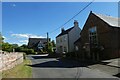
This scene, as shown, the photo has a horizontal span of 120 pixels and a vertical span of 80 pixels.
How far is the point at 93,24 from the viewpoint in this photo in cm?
3195

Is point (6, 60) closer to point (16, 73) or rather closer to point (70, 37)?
point (16, 73)

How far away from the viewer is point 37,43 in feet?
302

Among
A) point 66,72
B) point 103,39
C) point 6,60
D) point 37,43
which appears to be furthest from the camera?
point 37,43

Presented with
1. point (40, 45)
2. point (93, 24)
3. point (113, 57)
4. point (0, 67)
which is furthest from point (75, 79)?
point (40, 45)

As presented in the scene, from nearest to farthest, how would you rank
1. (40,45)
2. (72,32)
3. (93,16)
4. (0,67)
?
(0,67)
(93,16)
(72,32)
(40,45)

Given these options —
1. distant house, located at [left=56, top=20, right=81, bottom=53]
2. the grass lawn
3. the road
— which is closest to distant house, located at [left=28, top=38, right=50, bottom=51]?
distant house, located at [left=56, top=20, right=81, bottom=53]

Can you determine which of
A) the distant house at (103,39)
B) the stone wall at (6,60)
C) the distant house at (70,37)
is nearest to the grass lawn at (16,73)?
the stone wall at (6,60)

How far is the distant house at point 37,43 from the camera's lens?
89.3 meters

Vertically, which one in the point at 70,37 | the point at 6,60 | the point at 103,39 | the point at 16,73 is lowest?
the point at 16,73

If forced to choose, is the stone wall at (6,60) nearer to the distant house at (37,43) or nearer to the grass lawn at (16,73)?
the grass lawn at (16,73)

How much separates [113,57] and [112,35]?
3221 mm

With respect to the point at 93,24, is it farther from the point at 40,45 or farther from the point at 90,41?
the point at 40,45

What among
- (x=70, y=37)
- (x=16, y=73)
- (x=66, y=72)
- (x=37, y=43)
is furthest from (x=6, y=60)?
(x=37, y=43)

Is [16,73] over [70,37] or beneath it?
beneath
